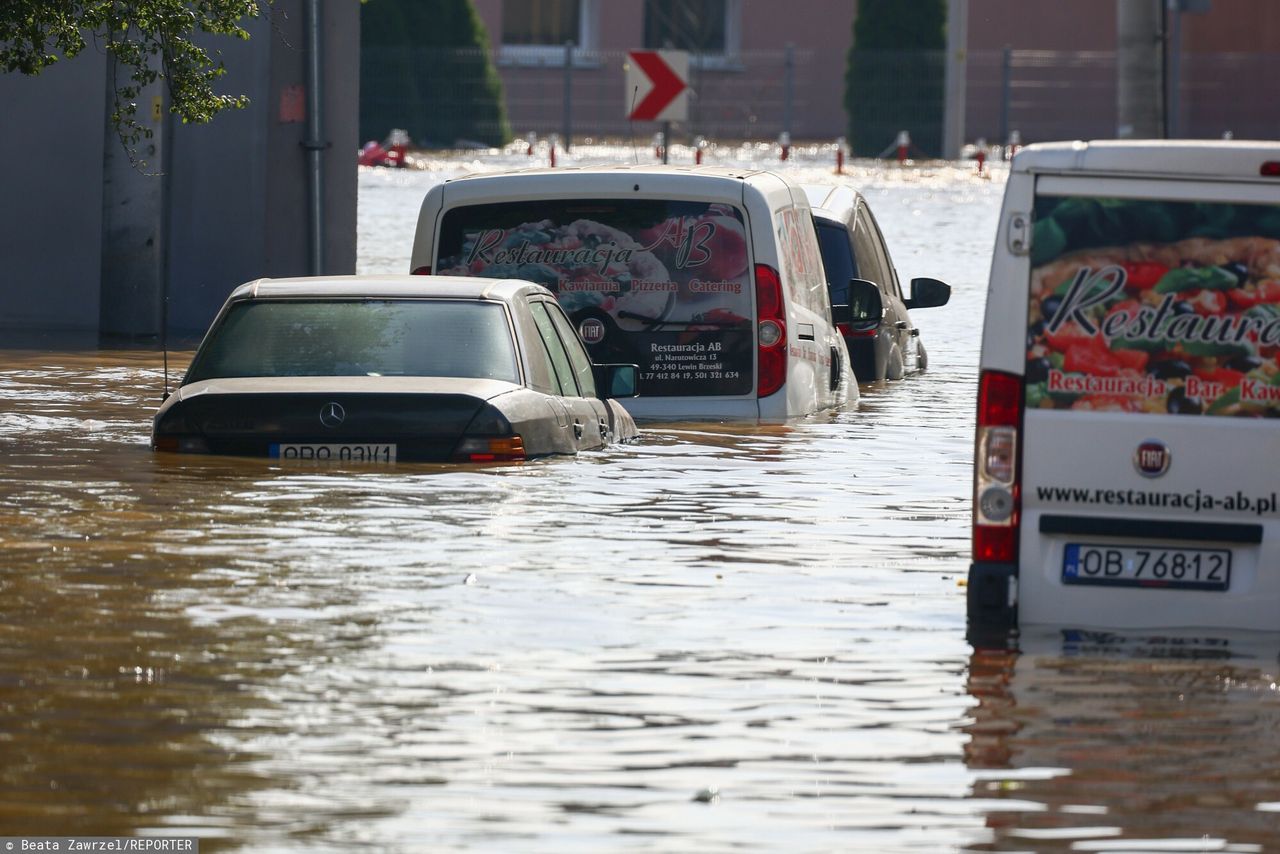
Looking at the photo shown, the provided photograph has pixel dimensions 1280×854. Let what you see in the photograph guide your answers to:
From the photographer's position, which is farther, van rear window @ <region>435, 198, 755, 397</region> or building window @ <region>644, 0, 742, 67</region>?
building window @ <region>644, 0, 742, 67</region>

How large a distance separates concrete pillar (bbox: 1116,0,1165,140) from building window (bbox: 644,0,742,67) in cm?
3360

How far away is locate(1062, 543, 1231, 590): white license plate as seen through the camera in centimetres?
862

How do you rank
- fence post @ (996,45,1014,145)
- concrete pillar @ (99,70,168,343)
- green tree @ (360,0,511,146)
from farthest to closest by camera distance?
fence post @ (996,45,1014,145), green tree @ (360,0,511,146), concrete pillar @ (99,70,168,343)

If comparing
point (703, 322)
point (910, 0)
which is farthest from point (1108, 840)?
point (910, 0)

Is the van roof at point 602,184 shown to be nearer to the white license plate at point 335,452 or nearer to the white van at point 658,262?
the white van at point 658,262

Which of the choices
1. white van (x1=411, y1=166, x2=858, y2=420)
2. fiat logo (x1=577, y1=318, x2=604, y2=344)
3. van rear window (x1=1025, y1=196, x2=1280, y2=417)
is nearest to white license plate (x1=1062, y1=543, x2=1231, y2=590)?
van rear window (x1=1025, y1=196, x2=1280, y2=417)

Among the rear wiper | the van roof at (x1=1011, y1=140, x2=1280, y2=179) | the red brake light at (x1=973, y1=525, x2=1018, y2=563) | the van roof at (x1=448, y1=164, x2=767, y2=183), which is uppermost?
the van roof at (x1=1011, y1=140, x2=1280, y2=179)

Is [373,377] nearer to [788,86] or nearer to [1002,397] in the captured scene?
[1002,397]

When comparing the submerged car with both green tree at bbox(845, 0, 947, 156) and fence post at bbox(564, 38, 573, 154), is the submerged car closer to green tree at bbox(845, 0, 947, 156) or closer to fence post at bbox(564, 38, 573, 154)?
fence post at bbox(564, 38, 573, 154)

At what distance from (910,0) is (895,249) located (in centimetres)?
2337

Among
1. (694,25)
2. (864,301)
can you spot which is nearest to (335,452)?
(864,301)

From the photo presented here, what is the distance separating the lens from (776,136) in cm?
5638

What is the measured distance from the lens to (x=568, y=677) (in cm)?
786

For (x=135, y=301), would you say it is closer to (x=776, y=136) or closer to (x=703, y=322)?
(x=703, y=322)
